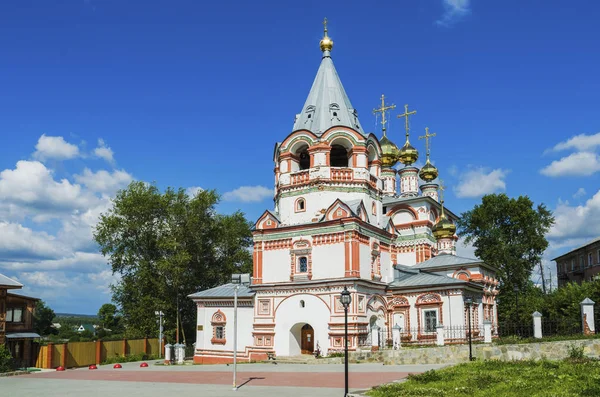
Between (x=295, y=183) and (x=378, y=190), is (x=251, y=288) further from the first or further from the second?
(x=378, y=190)

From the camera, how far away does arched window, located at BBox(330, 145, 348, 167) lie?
29.5 meters

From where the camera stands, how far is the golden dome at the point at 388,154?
137ft

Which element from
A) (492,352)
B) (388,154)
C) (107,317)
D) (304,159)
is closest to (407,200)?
(388,154)

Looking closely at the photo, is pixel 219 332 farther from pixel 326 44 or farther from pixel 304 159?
pixel 326 44

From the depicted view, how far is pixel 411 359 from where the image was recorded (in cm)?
2019

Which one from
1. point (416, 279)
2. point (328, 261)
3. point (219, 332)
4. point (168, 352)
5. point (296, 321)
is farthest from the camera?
point (219, 332)

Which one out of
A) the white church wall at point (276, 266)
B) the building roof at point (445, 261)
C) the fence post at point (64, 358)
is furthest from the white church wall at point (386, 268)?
the fence post at point (64, 358)

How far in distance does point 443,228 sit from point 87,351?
835 inches

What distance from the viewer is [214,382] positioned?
55.0 ft

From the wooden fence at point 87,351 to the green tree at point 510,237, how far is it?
24.5m

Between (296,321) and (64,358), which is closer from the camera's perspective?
(64,358)

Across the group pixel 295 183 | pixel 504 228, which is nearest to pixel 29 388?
pixel 295 183

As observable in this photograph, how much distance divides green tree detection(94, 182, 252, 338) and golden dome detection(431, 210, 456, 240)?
14.5 m

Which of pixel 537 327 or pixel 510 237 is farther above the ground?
pixel 510 237
